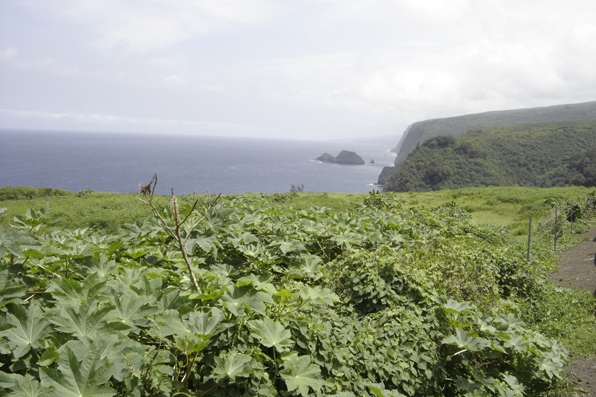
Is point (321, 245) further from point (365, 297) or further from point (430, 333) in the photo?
point (430, 333)

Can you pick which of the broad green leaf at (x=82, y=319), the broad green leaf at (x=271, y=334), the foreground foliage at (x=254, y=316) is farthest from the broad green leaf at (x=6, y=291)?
the broad green leaf at (x=271, y=334)

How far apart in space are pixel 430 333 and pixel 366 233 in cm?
194

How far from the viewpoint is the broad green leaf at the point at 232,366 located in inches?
110

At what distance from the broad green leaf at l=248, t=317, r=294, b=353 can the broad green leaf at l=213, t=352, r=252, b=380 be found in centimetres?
19

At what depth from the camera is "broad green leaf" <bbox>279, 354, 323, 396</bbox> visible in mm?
2961

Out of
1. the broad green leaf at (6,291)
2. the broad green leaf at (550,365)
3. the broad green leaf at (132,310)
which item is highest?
the broad green leaf at (6,291)

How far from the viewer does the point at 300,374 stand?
10.1ft

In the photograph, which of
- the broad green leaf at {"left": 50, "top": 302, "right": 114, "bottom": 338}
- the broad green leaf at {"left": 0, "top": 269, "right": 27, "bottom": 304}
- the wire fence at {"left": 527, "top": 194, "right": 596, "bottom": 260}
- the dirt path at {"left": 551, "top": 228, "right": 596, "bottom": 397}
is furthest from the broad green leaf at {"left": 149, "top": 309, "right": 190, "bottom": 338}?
the wire fence at {"left": 527, "top": 194, "right": 596, "bottom": 260}

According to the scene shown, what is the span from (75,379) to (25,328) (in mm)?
648

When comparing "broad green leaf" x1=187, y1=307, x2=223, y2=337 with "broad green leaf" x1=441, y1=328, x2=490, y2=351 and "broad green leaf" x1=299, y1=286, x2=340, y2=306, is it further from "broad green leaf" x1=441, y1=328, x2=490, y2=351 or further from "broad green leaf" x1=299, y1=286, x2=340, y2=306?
"broad green leaf" x1=441, y1=328, x2=490, y2=351

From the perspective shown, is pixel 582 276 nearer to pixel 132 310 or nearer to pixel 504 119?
pixel 132 310

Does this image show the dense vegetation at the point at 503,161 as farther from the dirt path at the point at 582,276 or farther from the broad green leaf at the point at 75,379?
the broad green leaf at the point at 75,379

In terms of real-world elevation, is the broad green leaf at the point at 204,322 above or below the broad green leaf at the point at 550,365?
above

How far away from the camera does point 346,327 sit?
4.22 m
